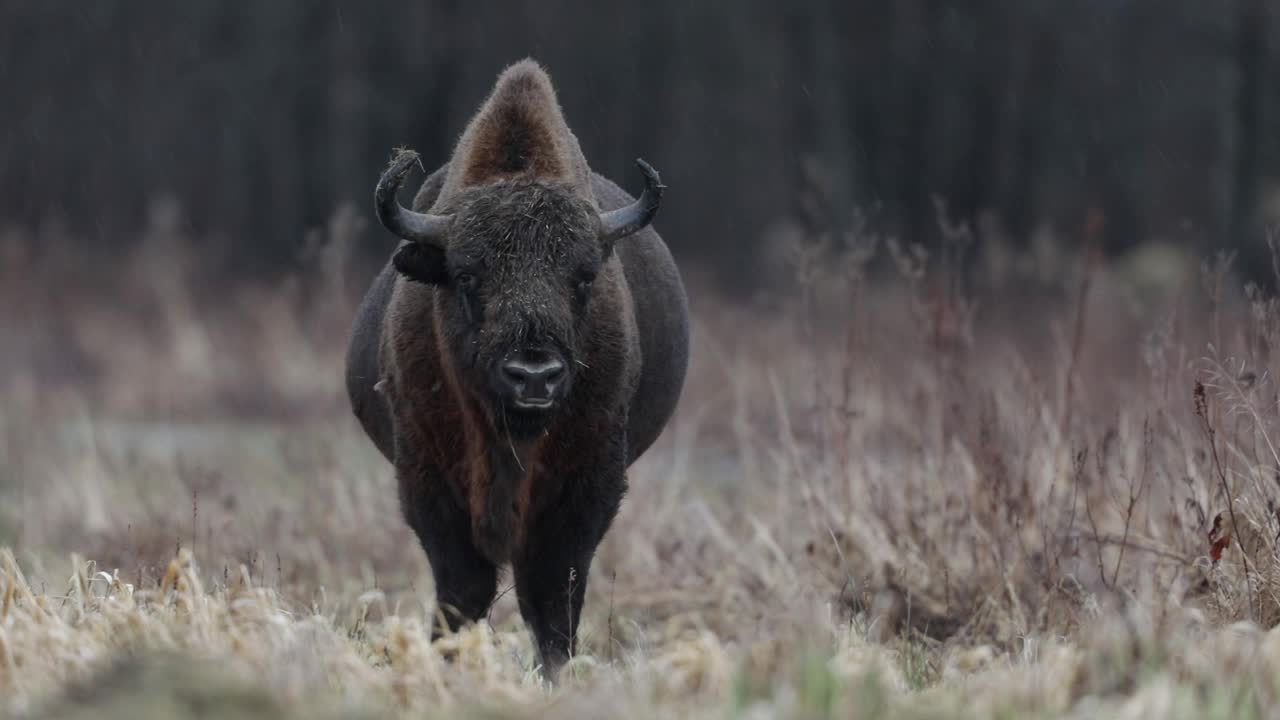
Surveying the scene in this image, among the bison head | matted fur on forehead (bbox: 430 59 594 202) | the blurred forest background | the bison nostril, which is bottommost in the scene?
the blurred forest background

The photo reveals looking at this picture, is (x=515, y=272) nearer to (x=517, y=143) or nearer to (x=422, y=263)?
(x=422, y=263)

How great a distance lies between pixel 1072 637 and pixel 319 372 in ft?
45.3

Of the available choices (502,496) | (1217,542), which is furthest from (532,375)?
(1217,542)

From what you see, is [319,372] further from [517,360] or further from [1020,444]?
[517,360]

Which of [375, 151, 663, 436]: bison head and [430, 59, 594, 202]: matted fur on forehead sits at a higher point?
[430, 59, 594, 202]: matted fur on forehead

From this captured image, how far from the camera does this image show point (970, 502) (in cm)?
865

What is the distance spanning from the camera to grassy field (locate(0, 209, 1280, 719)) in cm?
504

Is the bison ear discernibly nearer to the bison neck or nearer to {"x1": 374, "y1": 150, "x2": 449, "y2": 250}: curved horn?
{"x1": 374, "y1": 150, "x2": 449, "y2": 250}: curved horn

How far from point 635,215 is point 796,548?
2652 millimetres

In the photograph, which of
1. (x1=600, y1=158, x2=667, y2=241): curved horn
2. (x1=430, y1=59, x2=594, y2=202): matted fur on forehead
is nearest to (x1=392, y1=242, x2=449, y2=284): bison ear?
(x1=430, y1=59, x2=594, y2=202): matted fur on forehead

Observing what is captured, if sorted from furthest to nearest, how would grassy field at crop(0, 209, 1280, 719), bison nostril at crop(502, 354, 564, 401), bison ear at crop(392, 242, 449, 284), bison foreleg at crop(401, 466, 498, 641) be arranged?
bison foreleg at crop(401, 466, 498, 641) < bison ear at crop(392, 242, 449, 284) < bison nostril at crop(502, 354, 564, 401) < grassy field at crop(0, 209, 1280, 719)

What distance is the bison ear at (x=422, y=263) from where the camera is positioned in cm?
714

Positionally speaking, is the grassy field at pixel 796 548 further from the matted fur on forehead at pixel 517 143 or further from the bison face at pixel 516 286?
the matted fur on forehead at pixel 517 143

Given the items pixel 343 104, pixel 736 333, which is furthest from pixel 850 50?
pixel 736 333
